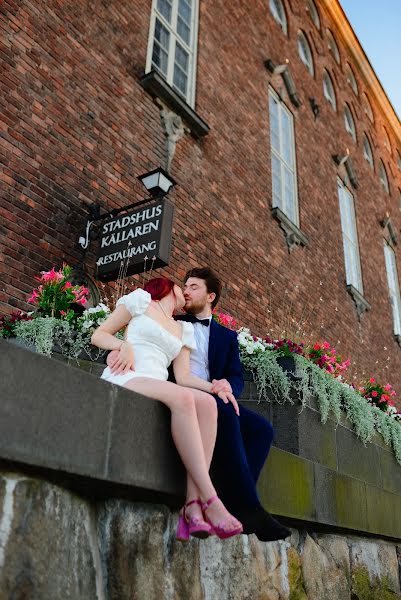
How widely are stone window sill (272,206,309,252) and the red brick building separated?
34mm

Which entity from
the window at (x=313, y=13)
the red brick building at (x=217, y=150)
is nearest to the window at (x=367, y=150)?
the red brick building at (x=217, y=150)

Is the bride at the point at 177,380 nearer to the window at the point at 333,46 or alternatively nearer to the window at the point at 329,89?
the window at the point at 329,89

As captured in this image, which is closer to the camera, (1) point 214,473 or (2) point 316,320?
(1) point 214,473

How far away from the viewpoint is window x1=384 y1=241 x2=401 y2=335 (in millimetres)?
16211

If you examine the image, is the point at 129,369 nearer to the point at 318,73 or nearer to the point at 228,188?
the point at 228,188

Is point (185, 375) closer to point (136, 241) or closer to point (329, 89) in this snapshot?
point (136, 241)

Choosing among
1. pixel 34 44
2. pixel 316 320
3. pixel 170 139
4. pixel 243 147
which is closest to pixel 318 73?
pixel 243 147

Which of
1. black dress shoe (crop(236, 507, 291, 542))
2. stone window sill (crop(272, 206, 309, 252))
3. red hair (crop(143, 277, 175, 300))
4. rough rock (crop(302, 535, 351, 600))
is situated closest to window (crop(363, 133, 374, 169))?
stone window sill (crop(272, 206, 309, 252))

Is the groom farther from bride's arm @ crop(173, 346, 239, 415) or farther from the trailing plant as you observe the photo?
the trailing plant

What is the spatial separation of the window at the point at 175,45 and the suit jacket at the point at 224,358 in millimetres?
5892

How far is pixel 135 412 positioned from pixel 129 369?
0.37 meters

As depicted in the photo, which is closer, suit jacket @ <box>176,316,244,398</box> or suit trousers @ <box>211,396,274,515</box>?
suit trousers @ <box>211,396,274,515</box>

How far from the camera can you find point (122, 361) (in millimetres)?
3039

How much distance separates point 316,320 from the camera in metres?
11.0
